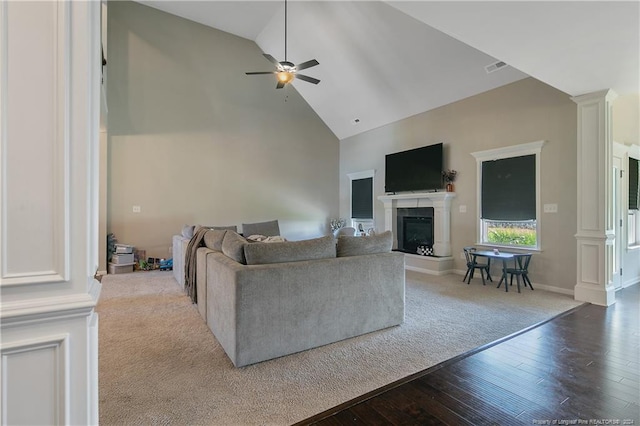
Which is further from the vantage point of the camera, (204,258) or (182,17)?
(182,17)

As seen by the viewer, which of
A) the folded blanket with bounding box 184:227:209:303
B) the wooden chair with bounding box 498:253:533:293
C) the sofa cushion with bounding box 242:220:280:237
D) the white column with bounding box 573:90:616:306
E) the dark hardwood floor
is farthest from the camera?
the sofa cushion with bounding box 242:220:280:237

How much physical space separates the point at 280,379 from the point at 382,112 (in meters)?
6.22

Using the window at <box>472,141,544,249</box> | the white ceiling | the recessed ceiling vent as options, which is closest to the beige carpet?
the window at <box>472,141,544,249</box>

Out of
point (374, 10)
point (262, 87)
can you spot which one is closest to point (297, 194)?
point (262, 87)

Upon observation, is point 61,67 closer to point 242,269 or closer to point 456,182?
point 242,269

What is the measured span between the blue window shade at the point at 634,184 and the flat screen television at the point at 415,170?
2785 millimetres

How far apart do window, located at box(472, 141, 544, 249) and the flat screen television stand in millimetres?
765

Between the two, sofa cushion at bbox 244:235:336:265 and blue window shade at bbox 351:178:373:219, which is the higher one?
blue window shade at bbox 351:178:373:219

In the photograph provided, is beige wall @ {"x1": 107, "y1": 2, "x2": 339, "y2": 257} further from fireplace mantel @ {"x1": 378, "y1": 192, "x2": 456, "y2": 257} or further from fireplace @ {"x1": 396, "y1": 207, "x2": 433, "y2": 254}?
fireplace mantel @ {"x1": 378, "y1": 192, "x2": 456, "y2": 257}

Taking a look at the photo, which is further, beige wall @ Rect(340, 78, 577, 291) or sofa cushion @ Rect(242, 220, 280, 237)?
sofa cushion @ Rect(242, 220, 280, 237)

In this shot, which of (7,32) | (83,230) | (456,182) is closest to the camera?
(7,32)

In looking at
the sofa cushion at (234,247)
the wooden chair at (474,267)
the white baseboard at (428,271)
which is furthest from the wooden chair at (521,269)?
the sofa cushion at (234,247)

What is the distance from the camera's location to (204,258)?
10.2ft

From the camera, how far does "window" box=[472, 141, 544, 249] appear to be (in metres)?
4.73
